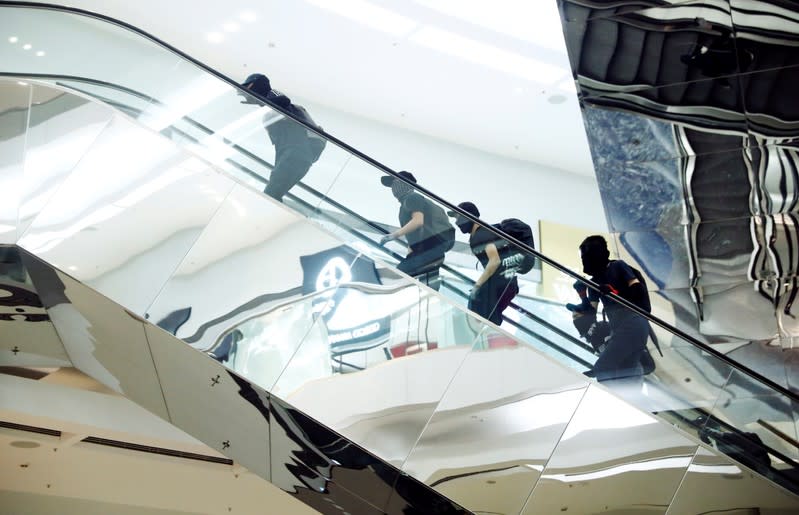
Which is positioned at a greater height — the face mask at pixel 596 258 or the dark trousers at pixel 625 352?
the face mask at pixel 596 258

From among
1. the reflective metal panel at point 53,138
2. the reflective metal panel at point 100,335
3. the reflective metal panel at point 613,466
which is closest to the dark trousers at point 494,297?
the reflective metal panel at point 613,466

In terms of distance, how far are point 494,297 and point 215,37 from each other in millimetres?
8363

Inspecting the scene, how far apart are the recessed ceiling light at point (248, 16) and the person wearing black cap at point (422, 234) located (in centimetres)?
681

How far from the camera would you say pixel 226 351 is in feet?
16.3

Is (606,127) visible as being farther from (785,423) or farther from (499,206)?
(499,206)

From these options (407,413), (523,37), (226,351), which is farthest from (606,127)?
(226,351)

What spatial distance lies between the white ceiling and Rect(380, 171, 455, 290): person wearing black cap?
6.12 meters

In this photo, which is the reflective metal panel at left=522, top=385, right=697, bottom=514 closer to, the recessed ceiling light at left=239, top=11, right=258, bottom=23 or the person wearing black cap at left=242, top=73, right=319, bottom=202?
the person wearing black cap at left=242, top=73, right=319, bottom=202

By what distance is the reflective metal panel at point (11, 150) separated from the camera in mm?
5172

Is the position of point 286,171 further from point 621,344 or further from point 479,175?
point 479,175

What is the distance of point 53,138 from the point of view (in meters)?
5.63

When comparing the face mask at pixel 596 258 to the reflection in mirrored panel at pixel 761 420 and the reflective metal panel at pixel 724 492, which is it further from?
the reflective metal panel at pixel 724 492

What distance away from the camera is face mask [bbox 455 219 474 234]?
564cm

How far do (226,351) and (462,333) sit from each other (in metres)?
1.62
